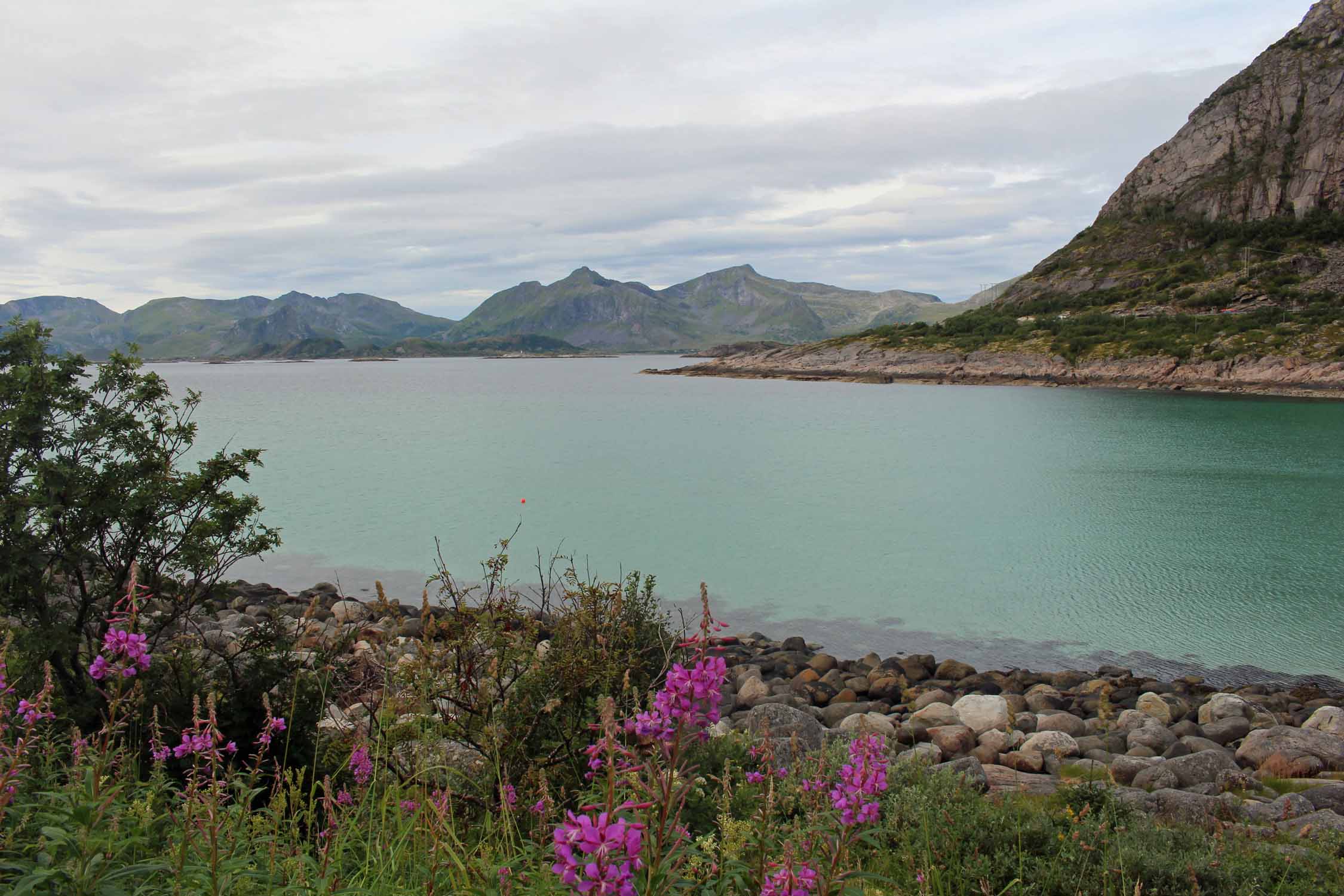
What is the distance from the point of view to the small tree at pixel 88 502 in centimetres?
903

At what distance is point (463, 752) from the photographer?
7.34 metres

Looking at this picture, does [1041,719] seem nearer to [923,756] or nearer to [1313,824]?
[923,756]

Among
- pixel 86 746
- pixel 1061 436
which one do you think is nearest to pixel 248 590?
pixel 86 746

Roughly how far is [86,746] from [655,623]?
27.9 ft

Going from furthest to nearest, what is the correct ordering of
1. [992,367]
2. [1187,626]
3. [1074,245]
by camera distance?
[1074,245] < [992,367] < [1187,626]

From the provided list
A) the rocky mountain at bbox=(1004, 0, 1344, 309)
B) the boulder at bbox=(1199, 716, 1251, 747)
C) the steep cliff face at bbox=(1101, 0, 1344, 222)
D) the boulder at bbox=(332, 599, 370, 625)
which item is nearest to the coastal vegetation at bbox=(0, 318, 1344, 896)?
the boulder at bbox=(1199, 716, 1251, 747)

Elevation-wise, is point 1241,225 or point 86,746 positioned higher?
point 1241,225

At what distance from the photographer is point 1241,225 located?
10856cm

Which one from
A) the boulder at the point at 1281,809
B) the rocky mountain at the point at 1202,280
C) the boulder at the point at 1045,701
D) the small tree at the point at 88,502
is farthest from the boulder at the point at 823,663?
the rocky mountain at the point at 1202,280

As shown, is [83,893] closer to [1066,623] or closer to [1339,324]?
[1066,623]

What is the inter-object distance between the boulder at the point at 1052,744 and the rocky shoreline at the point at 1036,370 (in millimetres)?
70889

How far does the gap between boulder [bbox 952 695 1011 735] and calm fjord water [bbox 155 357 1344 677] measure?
471 cm

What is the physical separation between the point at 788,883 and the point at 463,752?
553 centimetres

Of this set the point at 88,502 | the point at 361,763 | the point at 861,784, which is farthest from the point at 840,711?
the point at 88,502
